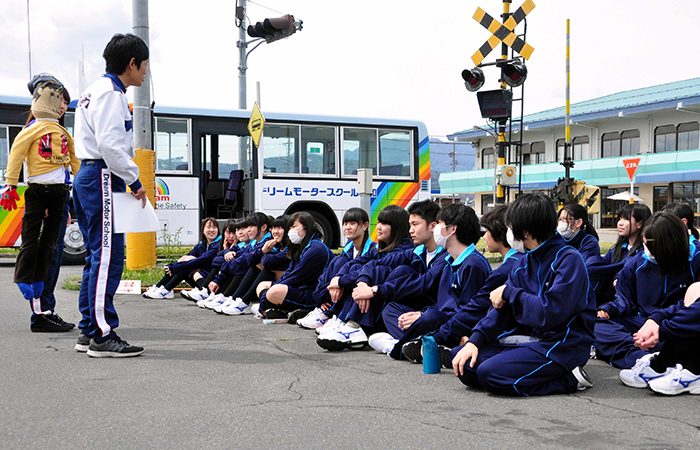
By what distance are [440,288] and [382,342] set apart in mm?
605

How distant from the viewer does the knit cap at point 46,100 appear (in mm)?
5777

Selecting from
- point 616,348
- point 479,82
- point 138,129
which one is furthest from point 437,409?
point 138,129

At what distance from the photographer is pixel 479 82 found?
32.5 feet

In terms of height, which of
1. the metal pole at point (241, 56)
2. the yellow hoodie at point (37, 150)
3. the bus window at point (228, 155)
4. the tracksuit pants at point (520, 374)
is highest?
the metal pole at point (241, 56)

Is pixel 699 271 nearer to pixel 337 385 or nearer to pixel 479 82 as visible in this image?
pixel 337 385

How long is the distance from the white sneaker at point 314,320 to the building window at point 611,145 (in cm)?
3051

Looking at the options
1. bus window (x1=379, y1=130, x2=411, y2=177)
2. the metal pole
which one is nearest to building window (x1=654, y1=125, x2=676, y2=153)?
bus window (x1=379, y1=130, x2=411, y2=177)

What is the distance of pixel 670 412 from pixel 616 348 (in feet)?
4.18

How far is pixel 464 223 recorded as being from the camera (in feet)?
15.7

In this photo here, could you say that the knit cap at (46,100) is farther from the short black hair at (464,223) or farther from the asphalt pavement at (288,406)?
the short black hair at (464,223)

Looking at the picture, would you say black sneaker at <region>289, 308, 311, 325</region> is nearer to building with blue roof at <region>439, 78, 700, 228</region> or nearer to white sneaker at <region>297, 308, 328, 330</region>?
white sneaker at <region>297, 308, 328, 330</region>

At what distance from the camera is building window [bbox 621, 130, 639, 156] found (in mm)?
32469

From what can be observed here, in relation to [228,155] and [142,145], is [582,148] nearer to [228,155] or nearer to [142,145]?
[228,155]

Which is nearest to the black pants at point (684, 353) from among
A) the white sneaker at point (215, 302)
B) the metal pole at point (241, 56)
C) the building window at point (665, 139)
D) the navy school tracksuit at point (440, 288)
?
the navy school tracksuit at point (440, 288)
